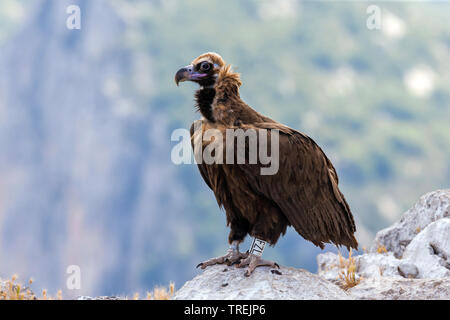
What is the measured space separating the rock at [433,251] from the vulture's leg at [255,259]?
8.79ft

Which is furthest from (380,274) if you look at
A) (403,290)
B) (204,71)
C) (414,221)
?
(204,71)

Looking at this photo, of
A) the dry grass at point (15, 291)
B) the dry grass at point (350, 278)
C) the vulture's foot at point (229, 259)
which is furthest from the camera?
the dry grass at point (350, 278)

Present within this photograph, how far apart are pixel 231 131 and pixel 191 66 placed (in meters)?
0.96

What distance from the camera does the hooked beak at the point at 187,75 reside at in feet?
19.6

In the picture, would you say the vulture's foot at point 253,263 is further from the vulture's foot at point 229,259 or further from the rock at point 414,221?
the rock at point 414,221

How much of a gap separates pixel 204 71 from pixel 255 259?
6.93 ft

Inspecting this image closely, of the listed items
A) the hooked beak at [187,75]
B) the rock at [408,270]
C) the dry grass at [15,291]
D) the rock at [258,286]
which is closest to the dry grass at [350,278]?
the rock at [408,270]

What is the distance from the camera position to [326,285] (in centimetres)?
593

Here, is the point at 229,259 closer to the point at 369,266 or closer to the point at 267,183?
the point at 267,183

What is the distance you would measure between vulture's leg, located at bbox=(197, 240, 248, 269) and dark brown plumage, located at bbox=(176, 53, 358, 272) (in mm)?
103
